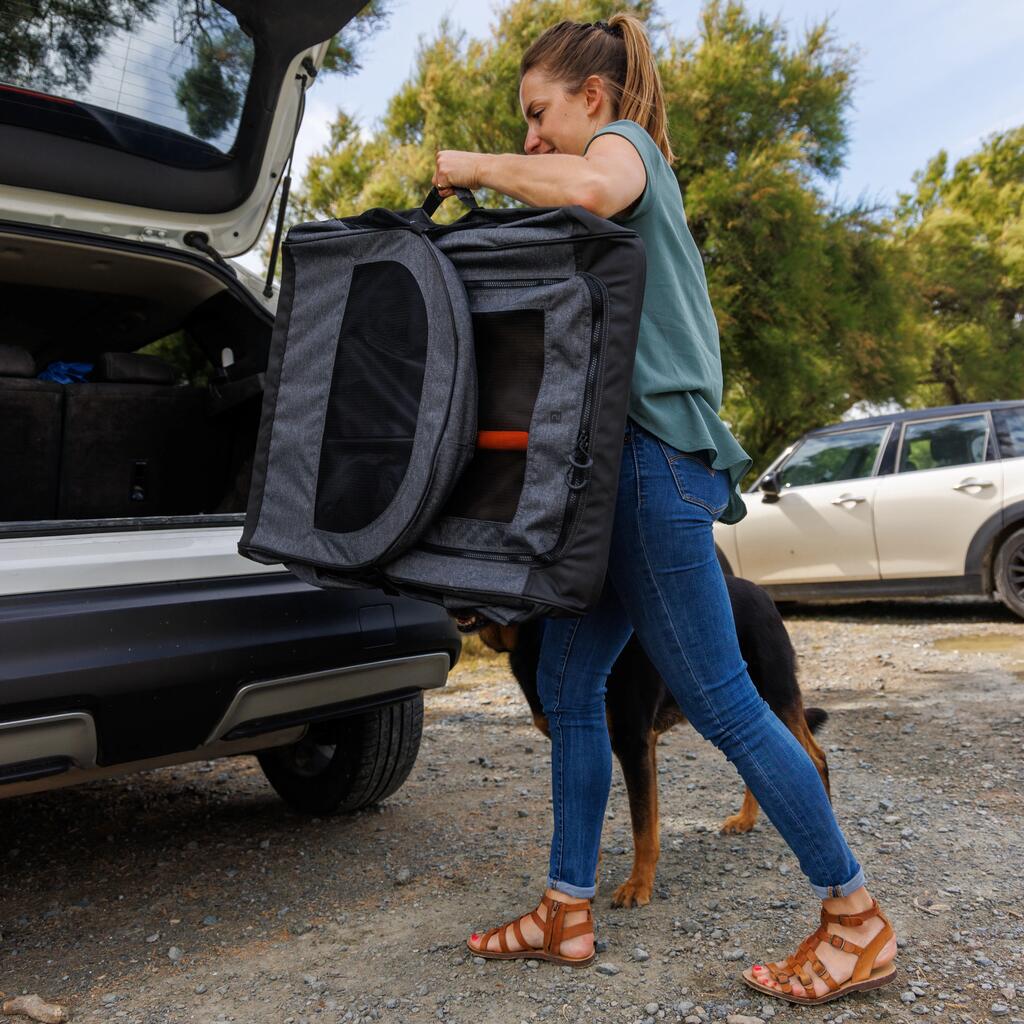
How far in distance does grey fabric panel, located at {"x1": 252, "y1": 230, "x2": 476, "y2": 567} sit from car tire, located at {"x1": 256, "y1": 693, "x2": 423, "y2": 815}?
106cm

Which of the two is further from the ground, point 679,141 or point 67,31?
point 679,141

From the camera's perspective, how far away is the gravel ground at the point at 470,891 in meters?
2.17

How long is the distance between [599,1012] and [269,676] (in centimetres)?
105

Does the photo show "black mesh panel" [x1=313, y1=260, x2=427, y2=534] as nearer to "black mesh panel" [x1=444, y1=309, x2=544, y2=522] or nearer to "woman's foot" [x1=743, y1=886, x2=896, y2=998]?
"black mesh panel" [x1=444, y1=309, x2=544, y2=522]

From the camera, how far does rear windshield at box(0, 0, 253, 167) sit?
2859mm

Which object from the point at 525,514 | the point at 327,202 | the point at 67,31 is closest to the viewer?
the point at 525,514

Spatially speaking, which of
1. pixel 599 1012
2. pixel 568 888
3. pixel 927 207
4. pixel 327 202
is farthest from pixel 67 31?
pixel 927 207

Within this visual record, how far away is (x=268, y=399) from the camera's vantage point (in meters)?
2.24

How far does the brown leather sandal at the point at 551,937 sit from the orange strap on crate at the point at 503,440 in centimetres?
109

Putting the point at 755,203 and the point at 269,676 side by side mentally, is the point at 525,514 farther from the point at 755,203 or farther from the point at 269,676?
the point at 755,203

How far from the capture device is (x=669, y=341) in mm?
A: 1981

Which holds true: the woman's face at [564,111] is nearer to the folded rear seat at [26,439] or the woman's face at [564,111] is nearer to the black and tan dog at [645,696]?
the black and tan dog at [645,696]

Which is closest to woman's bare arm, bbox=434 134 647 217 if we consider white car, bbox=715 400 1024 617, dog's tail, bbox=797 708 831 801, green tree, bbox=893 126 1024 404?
dog's tail, bbox=797 708 831 801

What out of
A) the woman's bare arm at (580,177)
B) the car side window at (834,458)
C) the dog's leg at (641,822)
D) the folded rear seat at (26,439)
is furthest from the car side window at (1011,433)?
the folded rear seat at (26,439)
